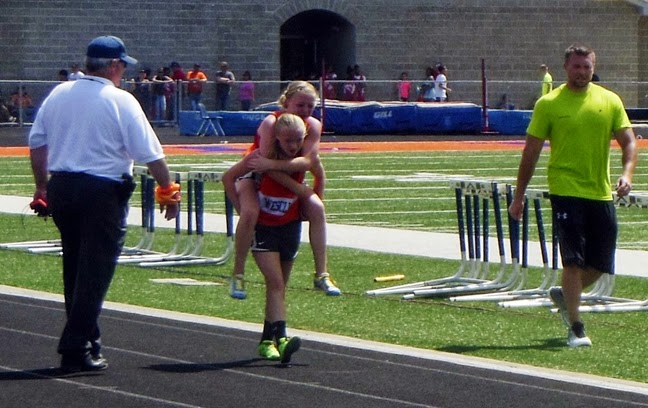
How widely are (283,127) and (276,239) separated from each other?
0.63 meters

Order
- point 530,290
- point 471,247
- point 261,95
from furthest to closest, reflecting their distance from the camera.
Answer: point 261,95 < point 471,247 < point 530,290

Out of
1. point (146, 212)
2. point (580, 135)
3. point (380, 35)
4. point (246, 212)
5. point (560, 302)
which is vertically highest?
point (380, 35)

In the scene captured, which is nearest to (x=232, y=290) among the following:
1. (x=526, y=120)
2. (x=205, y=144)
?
(x=205, y=144)

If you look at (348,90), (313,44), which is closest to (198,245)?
(348,90)

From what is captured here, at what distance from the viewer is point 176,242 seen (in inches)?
568

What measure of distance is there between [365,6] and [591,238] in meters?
39.7

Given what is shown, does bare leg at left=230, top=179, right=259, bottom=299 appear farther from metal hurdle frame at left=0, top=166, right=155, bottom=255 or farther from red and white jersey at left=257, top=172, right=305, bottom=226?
metal hurdle frame at left=0, top=166, right=155, bottom=255

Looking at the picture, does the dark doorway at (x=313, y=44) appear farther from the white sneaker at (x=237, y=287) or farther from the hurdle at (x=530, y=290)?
the white sneaker at (x=237, y=287)

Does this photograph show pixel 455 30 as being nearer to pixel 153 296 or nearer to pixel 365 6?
pixel 365 6

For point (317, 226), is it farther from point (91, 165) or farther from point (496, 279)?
point (496, 279)

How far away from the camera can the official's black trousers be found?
8055mm

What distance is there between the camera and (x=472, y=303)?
449 inches

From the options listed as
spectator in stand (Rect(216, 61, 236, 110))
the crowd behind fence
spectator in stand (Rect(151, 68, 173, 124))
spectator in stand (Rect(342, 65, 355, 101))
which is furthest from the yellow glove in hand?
spectator in stand (Rect(342, 65, 355, 101))

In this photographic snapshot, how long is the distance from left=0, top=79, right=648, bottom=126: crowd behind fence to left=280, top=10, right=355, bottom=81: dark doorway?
209 inches
